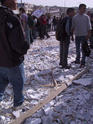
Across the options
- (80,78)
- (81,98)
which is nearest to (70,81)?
(80,78)

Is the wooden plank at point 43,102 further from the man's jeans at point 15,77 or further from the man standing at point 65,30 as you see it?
the man standing at point 65,30

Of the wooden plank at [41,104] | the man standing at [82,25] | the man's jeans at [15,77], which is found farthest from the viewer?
the man standing at [82,25]

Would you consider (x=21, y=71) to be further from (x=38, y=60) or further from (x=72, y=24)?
(x=38, y=60)

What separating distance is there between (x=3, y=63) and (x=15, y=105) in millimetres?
1114

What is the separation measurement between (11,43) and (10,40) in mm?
49

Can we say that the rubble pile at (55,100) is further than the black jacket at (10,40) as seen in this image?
Yes

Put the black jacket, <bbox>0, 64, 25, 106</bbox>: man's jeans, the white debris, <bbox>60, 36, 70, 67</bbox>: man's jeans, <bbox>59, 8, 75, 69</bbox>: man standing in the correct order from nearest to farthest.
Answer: the black jacket < <bbox>0, 64, 25, 106</bbox>: man's jeans < the white debris < <bbox>59, 8, 75, 69</bbox>: man standing < <bbox>60, 36, 70, 67</bbox>: man's jeans

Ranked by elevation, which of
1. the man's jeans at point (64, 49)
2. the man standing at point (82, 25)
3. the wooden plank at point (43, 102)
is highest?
the man standing at point (82, 25)

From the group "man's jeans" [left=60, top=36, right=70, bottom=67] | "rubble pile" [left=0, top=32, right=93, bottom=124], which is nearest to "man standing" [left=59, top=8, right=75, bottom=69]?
"man's jeans" [left=60, top=36, right=70, bottom=67]

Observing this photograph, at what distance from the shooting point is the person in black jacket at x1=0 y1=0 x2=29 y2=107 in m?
3.12

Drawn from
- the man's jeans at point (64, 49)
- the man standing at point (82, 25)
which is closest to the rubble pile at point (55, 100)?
the man's jeans at point (64, 49)

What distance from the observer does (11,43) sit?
321cm

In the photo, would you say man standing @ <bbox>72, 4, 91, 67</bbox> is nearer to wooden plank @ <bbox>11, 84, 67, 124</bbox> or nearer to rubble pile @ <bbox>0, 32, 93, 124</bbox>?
rubble pile @ <bbox>0, 32, 93, 124</bbox>

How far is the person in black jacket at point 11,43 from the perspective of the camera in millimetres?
3123
